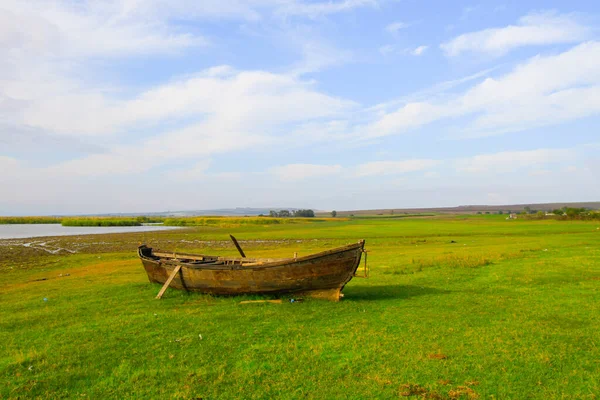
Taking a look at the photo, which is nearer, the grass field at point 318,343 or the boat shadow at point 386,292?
the grass field at point 318,343

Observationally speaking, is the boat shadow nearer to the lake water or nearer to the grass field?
the grass field

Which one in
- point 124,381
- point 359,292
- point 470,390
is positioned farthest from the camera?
point 359,292

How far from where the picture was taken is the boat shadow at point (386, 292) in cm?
1287

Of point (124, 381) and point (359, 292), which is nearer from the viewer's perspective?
point (124, 381)

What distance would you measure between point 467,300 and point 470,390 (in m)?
6.26

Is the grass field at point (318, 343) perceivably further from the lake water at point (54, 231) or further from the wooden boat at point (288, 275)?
the lake water at point (54, 231)

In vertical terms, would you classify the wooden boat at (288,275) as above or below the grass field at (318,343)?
above

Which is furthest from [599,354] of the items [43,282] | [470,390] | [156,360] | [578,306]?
[43,282]

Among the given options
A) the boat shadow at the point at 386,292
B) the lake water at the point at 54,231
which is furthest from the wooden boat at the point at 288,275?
the lake water at the point at 54,231

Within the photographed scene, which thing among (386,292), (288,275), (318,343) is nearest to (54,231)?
(288,275)

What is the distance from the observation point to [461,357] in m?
7.39

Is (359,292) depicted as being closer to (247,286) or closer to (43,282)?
(247,286)

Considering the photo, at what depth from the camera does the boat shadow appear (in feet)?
42.2

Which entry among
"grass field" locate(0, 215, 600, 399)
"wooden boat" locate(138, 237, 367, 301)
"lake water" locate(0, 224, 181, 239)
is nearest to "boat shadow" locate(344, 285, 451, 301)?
"grass field" locate(0, 215, 600, 399)
